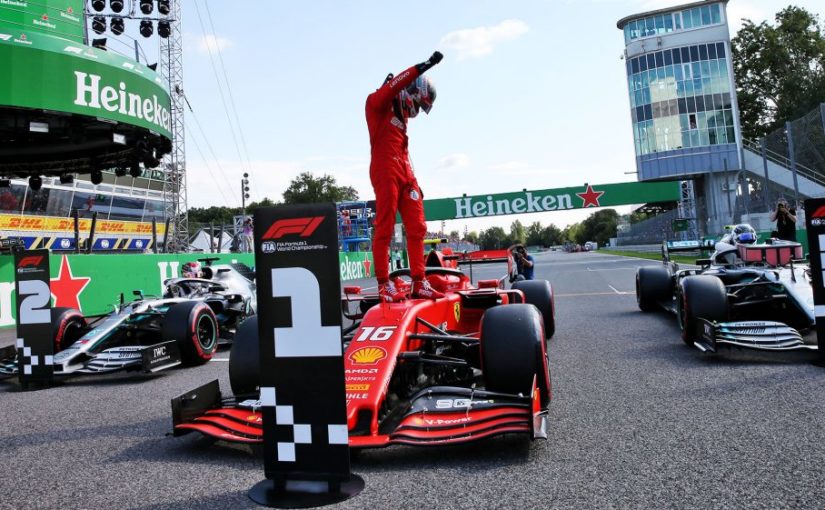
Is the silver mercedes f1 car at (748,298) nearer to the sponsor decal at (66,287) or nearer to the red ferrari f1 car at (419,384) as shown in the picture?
the red ferrari f1 car at (419,384)

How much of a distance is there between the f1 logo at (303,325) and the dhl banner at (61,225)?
26.3 m

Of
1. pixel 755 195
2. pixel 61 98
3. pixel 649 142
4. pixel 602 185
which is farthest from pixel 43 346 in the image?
pixel 649 142

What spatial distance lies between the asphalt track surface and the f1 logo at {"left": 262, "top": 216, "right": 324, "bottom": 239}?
3.65ft

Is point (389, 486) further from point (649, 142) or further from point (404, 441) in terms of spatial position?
point (649, 142)

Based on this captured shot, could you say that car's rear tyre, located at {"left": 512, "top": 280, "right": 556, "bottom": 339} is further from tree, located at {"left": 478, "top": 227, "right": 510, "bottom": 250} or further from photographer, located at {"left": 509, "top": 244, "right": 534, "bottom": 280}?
tree, located at {"left": 478, "top": 227, "right": 510, "bottom": 250}

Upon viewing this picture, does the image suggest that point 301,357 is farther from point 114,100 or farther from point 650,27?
point 650,27

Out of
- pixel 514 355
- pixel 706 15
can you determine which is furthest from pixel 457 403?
pixel 706 15

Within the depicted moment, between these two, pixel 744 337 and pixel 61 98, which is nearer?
pixel 744 337

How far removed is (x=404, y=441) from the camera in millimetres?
2916

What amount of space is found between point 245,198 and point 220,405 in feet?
102

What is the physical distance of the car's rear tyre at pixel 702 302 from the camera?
19.1ft

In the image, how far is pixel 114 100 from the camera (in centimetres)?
1356

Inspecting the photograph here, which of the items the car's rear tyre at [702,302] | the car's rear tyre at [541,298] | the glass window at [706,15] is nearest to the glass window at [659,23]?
the glass window at [706,15]

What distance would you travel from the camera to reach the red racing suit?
14.3 ft
